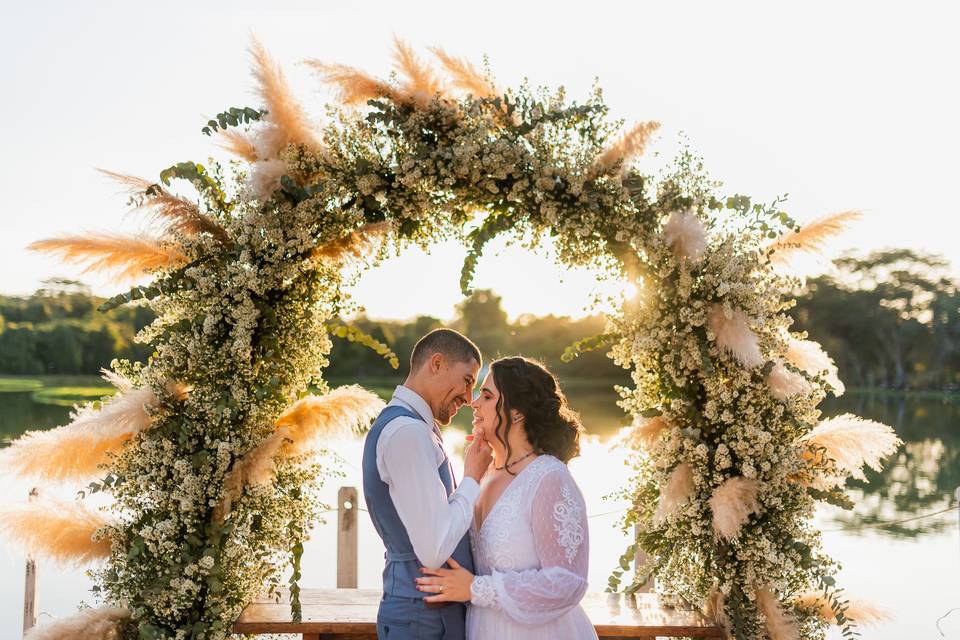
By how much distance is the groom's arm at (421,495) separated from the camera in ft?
9.28

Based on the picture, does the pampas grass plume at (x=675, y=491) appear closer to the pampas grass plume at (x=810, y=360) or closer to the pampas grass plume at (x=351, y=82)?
the pampas grass plume at (x=810, y=360)

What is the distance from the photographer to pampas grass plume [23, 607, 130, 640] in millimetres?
3504

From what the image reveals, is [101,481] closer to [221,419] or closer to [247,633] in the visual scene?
[221,419]

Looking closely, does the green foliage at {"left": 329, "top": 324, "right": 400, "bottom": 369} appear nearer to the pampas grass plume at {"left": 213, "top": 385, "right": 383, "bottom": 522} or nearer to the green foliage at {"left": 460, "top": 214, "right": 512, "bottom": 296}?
the pampas grass plume at {"left": 213, "top": 385, "right": 383, "bottom": 522}

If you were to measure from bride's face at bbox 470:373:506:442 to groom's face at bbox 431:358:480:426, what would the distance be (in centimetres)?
6

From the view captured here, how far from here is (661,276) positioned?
3869mm

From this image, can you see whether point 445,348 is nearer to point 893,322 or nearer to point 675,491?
point 675,491

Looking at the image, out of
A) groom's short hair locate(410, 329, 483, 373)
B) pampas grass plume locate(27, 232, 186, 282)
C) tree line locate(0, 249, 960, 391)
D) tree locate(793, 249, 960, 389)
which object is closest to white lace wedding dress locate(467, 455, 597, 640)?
groom's short hair locate(410, 329, 483, 373)

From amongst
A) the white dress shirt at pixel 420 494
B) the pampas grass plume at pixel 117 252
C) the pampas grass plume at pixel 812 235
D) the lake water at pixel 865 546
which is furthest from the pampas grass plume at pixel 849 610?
the pampas grass plume at pixel 117 252

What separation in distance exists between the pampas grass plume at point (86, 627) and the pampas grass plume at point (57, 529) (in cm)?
26

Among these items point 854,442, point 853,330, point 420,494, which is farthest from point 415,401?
point 853,330

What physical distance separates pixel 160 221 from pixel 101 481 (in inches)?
48.3

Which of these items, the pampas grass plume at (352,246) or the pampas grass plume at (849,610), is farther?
the pampas grass plume at (352,246)

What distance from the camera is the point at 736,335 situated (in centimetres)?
368
